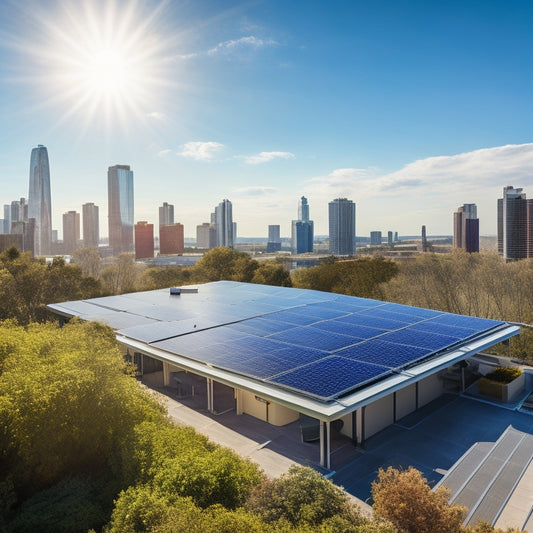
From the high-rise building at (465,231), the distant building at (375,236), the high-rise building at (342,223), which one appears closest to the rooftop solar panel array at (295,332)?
the high-rise building at (465,231)

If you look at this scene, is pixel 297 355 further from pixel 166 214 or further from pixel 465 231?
pixel 166 214

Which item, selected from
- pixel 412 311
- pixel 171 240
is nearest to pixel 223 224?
pixel 171 240

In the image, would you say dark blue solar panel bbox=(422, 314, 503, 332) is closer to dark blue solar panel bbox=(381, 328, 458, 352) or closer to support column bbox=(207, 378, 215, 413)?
dark blue solar panel bbox=(381, 328, 458, 352)

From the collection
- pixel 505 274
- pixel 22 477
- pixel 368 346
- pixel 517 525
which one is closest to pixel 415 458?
pixel 517 525

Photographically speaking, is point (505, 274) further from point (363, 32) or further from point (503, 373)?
point (363, 32)

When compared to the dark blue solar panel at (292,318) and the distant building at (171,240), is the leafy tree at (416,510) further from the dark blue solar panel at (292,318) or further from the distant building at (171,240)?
the distant building at (171,240)

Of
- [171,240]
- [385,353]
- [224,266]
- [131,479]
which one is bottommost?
[131,479]

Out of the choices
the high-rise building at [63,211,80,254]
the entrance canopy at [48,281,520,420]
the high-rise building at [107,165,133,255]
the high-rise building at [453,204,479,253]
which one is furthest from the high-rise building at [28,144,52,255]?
the entrance canopy at [48,281,520,420]
